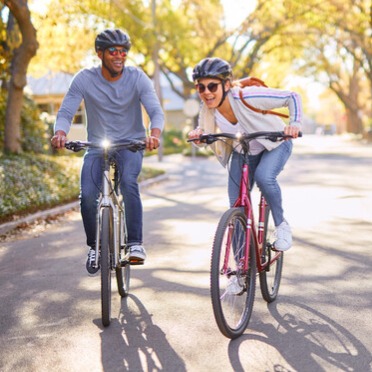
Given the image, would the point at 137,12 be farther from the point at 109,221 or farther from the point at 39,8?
the point at 109,221

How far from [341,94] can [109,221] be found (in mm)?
54843

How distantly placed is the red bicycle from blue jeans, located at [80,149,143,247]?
0.68m

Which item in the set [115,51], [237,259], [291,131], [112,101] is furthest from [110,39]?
[237,259]

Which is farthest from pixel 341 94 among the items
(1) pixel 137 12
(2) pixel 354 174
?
(2) pixel 354 174

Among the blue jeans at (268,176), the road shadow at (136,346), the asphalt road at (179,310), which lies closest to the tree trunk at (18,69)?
the asphalt road at (179,310)

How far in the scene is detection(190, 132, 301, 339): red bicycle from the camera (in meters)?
4.04

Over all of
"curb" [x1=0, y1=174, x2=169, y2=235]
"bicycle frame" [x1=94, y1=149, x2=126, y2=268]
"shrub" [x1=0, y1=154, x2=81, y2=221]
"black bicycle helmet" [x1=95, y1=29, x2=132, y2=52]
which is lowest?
"curb" [x1=0, y1=174, x2=169, y2=235]

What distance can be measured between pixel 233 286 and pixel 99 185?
130 centimetres

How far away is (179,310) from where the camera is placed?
4973mm

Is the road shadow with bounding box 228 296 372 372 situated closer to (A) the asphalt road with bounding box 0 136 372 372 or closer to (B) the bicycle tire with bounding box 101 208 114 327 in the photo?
(A) the asphalt road with bounding box 0 136 372 372

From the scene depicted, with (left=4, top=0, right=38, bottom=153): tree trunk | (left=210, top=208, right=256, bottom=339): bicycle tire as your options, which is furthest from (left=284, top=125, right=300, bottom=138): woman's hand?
(left=4, top=0, right=38, bottom=153): tree trunk

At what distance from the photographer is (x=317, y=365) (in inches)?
149

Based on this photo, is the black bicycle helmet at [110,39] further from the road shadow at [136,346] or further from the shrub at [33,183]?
the shrub at [33,183]

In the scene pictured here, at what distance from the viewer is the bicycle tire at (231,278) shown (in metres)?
3.98
